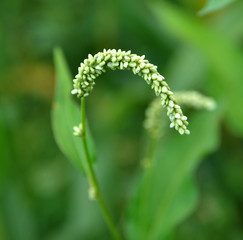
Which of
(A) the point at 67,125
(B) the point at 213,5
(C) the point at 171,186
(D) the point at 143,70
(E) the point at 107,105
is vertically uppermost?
(B) the point at 213,5

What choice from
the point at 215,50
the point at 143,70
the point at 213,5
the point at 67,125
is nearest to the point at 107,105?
the point at 215,50

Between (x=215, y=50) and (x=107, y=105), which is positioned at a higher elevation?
(x=215, y=50)

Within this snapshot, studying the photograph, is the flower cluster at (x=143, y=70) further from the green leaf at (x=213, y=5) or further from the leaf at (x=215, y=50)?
the leaf at (x=215, y=50)

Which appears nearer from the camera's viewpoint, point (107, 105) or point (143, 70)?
point (143, 70)

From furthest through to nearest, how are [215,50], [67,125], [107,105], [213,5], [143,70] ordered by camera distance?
[107,105] < [215,50] < [67,125] < [213,5] < [143,70]

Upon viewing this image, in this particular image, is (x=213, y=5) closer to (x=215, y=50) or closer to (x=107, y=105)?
(x=215, y=50)
